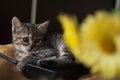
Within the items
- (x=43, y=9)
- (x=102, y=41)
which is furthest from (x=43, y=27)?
(x=102, y=41)

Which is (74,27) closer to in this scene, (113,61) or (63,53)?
(113,61)

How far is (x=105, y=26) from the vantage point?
11.0 inches

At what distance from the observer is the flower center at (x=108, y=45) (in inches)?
11.4

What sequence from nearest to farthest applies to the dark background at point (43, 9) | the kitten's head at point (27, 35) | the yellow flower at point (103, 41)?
the yellow flower at point (103, 41) < the kitten's head at point (27, 35) < the dark background at point (43, 9)

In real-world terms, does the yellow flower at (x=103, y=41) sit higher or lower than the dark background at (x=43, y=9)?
lower

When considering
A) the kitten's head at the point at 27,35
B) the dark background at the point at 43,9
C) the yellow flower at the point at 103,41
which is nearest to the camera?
the yellow flower at the point at 103,41

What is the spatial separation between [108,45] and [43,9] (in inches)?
78.1

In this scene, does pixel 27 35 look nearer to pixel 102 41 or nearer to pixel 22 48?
pixel 22 48

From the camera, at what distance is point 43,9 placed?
2.25 metres

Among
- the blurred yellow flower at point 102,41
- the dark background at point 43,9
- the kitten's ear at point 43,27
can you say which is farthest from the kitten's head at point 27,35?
the blurred yellow flower at point 102,41

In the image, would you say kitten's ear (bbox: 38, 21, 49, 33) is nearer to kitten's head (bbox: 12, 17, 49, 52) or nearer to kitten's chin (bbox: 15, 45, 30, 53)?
kitten's head (bbox: 12, 17, 49, 52)

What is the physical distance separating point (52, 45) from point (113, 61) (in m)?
1.03

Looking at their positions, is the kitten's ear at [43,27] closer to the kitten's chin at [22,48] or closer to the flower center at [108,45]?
the kitten's chin at [22,48]

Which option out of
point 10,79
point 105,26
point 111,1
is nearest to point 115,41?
point 105,26
